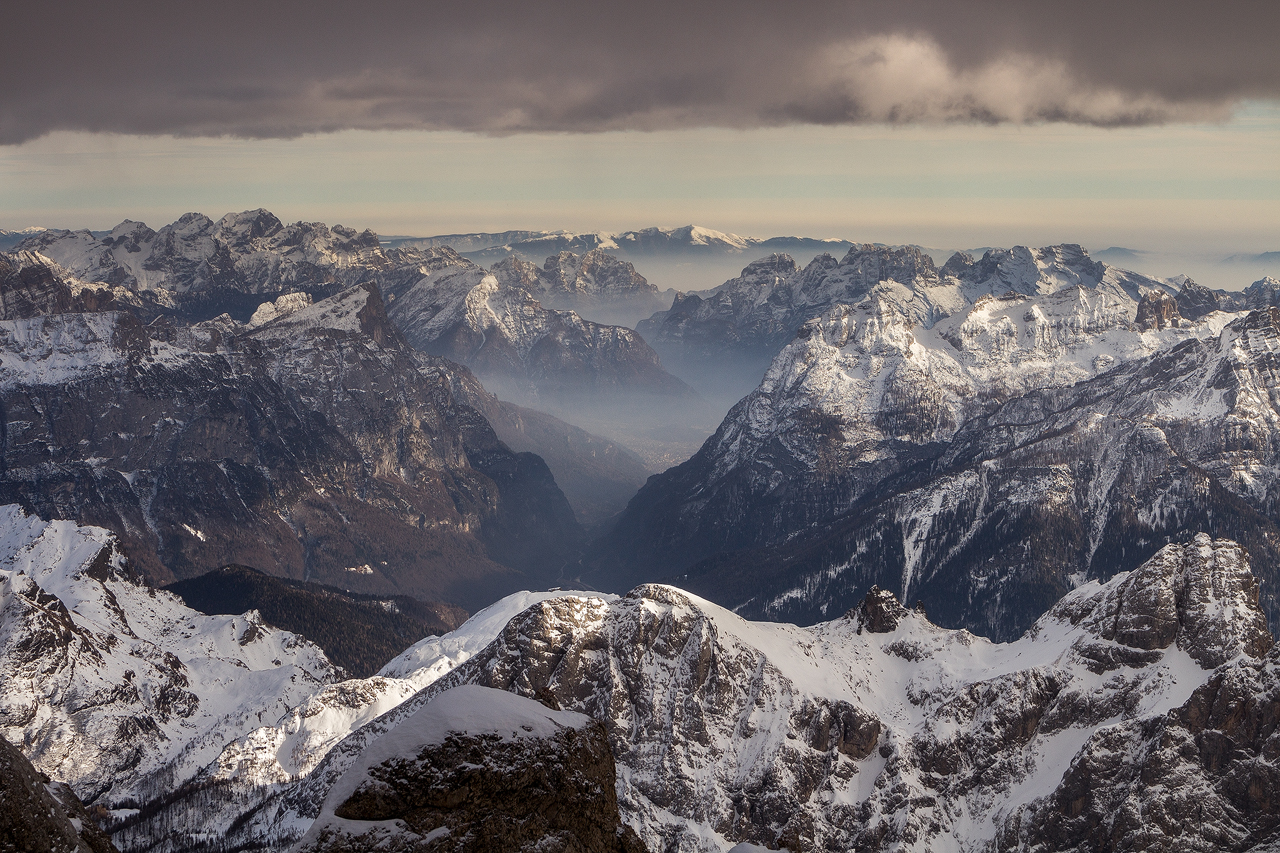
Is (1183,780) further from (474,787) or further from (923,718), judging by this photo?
(474,787)

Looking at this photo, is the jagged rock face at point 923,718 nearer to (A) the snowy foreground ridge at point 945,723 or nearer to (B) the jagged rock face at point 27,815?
(A) the snowy foreground ridge at point 945,723

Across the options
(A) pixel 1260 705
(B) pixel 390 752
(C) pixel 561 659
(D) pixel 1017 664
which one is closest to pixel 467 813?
(B) pixel 390 752

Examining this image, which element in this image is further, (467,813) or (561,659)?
(561,659)

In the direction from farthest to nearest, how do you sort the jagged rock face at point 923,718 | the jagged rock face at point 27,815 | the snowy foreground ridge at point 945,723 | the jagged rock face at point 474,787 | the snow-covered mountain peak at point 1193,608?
the snow-covered mountain peak at point 1193,608 → the jagged rock face at point 923,718 → the snowy foreground ridge at point 945,723 → the jagged rock face at point 474,787 → the jagged rock face at point 27,815

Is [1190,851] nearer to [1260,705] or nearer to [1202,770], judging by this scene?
[1202,770]

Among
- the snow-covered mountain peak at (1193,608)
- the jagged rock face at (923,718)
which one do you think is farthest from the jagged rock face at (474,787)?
the snow-covered mountain peak at (1193,608)

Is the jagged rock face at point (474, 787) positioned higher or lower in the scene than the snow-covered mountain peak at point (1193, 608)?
higher
